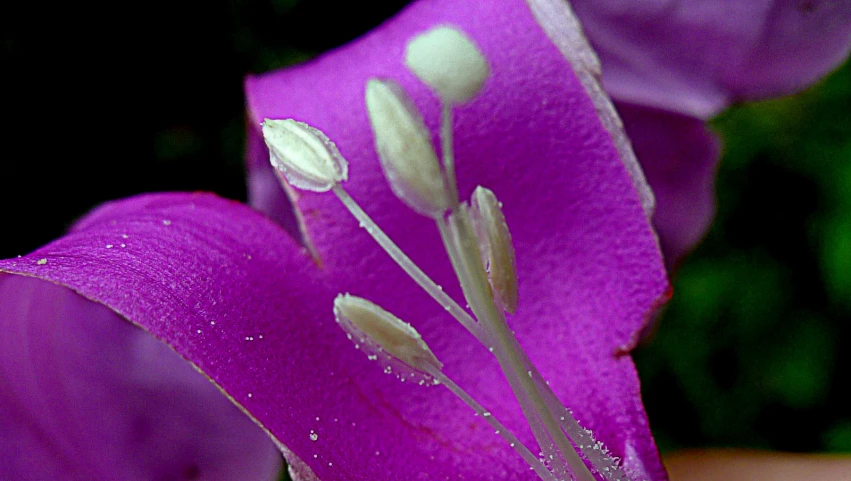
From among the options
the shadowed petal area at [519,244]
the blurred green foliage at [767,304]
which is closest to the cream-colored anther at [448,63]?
the shadowed petal area at [519,244]

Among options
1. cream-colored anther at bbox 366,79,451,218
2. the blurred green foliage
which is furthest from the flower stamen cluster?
the blurred green foliage

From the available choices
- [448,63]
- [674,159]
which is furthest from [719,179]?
[448,63]

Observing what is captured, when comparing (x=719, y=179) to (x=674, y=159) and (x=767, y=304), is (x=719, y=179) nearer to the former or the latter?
(x=767, y=304)

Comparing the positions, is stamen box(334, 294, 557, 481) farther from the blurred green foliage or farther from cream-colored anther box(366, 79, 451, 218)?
the blurred green foliage

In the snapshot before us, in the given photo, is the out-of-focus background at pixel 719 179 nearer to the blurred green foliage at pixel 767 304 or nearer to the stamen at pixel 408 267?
the blurred green foliage at pixel 767 304

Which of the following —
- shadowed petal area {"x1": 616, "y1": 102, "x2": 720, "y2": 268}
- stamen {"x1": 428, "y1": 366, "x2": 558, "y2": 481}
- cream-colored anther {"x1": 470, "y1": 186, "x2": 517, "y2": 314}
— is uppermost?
cream-colored anther {"x1": 470, "y1": 186, "x2": 517, "y2": 314}

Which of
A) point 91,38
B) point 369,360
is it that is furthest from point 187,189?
point 369,360
